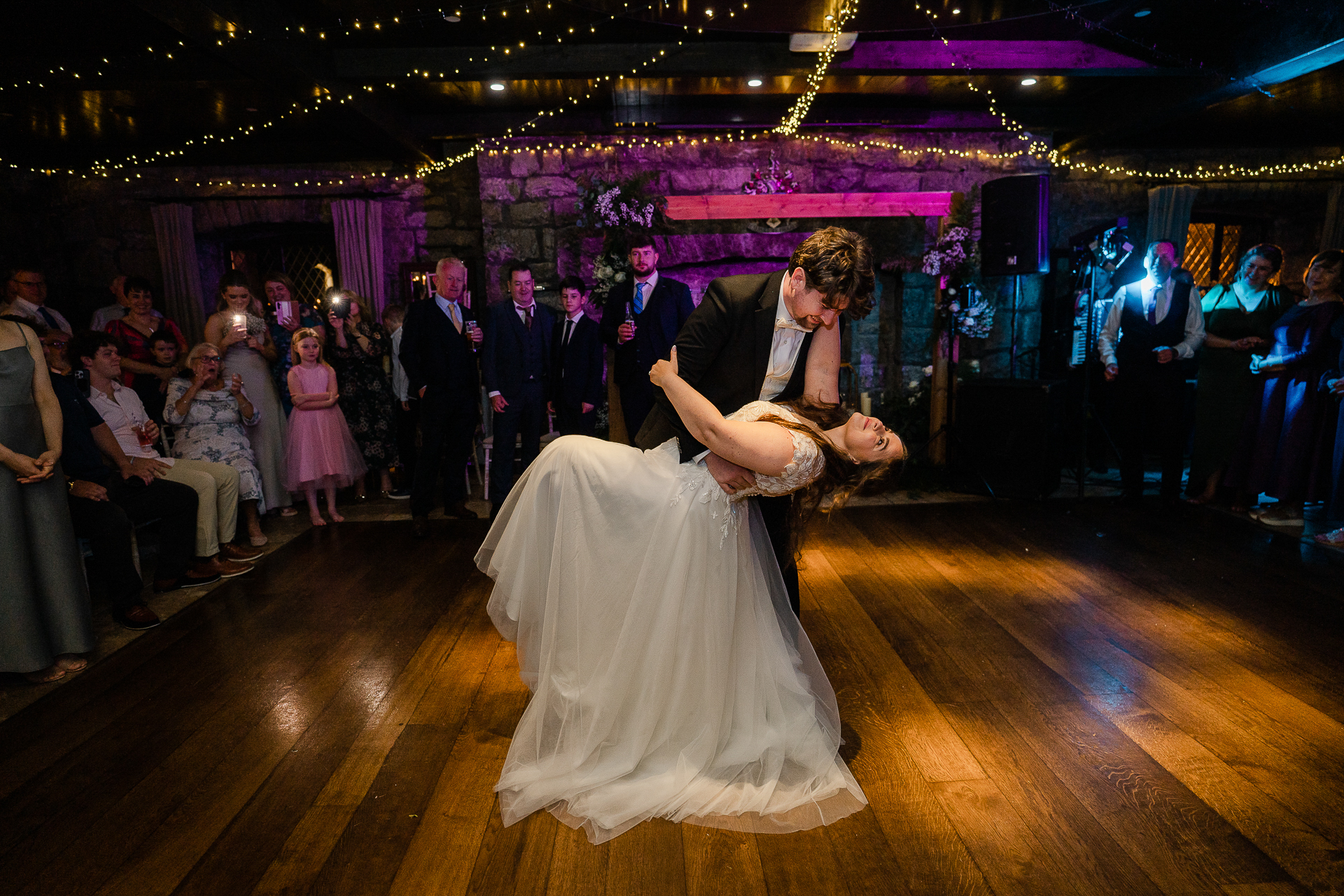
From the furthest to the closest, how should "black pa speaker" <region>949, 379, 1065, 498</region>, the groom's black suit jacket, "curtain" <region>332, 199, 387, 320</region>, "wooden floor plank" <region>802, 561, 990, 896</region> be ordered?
"curtain" <region>332, 199, 387, 320</region> → "black pa speaker" <region>949, 379, 1065, 498</region> → the groom's black suit jacket → "wooden floor plank" <region>802, 561, 990, 896</region>

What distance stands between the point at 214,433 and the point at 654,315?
8.76ft

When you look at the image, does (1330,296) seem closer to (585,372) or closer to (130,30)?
(585,372)

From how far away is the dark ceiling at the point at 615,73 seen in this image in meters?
4.14

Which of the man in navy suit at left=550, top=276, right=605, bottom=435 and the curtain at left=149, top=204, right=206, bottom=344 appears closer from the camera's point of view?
the man in navy suit at left=550, top=276, right=605, bottom=435

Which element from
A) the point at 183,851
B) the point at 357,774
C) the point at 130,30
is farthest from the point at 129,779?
the point at 130,30

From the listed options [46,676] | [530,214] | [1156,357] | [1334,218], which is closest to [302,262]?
[530,214]

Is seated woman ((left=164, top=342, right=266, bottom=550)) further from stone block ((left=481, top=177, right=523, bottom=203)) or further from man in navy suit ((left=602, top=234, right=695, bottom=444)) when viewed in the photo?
stone block ((left=481, top=177, right=523, bottom=203))

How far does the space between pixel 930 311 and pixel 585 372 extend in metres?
3.33

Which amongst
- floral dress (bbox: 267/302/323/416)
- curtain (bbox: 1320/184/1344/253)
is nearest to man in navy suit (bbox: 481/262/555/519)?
floral dress (bbox: 267/302/323/416)

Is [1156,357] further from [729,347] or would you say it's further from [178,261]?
[178,261]

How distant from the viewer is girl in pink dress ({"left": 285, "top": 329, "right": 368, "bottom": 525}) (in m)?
4.66

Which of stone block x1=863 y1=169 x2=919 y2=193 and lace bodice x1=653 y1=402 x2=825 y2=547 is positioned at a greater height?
stone block x1=863 y1=169 x2=919 y2=193

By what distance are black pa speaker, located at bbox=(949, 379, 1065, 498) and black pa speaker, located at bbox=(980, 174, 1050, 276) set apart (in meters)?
0.88

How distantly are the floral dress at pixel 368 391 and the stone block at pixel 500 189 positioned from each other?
1.64 metres
